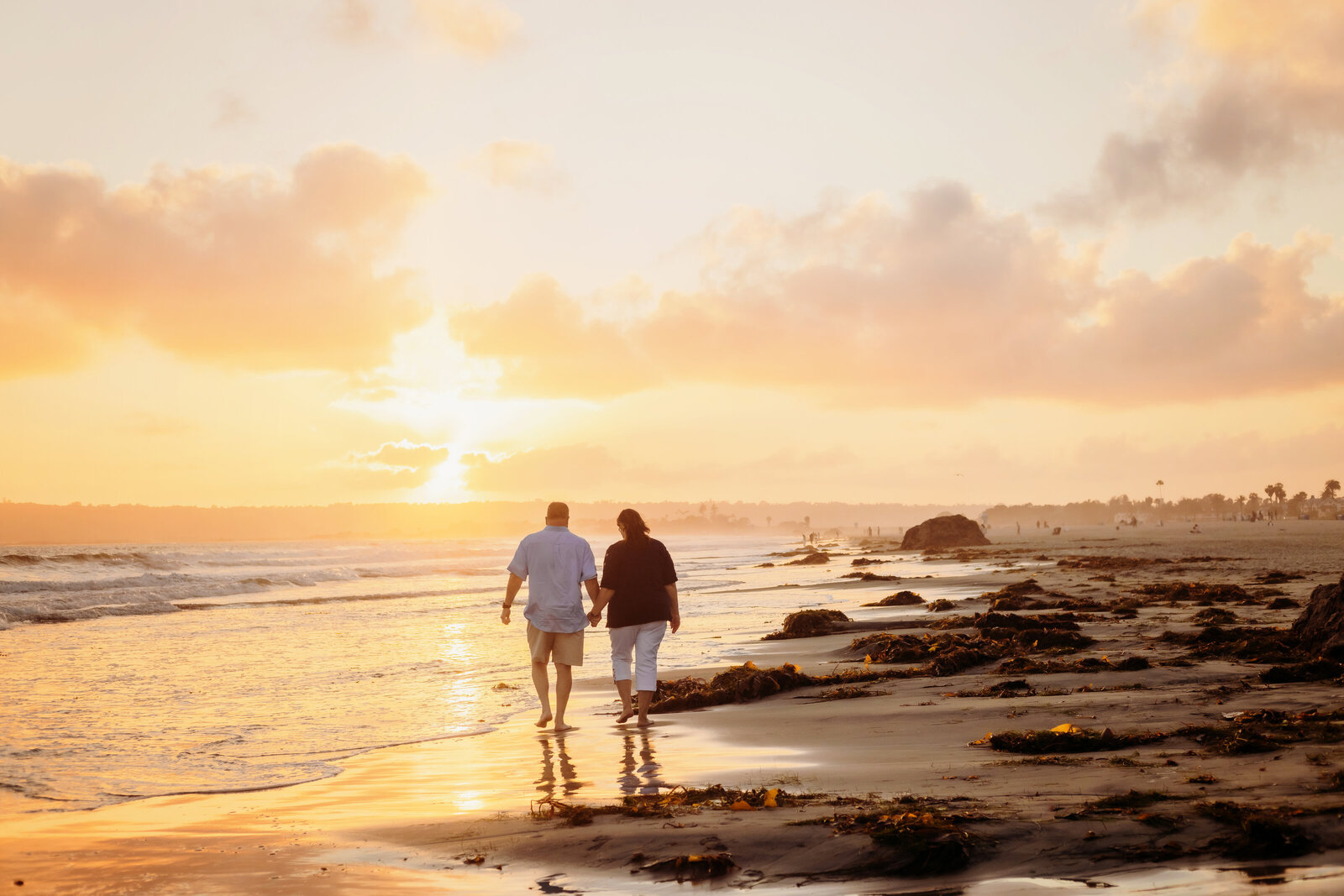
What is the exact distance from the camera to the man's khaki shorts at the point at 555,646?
388 inches

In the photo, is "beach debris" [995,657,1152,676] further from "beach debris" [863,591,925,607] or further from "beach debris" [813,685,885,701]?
"beach debris" [863,591,925,607]

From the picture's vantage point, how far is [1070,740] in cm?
671

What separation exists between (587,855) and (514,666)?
1032cm

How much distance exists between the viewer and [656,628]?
33.3 feet

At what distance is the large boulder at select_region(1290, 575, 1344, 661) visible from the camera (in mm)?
9273

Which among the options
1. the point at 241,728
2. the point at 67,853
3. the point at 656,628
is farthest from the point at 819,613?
the point at 67,853

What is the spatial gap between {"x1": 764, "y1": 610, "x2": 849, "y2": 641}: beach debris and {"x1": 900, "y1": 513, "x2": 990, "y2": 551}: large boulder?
56.0 meters

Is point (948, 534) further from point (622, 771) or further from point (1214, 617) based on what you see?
point (622, 771)

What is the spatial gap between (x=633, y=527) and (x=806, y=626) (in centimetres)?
841

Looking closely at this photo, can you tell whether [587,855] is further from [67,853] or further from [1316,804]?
[1316,804]

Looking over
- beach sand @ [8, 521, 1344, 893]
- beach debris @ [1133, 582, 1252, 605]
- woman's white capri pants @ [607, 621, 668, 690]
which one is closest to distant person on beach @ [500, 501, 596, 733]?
woman's white capri pants @ [607, 621, 668, 690]

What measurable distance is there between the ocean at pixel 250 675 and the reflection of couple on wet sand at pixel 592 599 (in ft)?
3.59

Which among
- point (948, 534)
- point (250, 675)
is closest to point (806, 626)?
point (250, 675)

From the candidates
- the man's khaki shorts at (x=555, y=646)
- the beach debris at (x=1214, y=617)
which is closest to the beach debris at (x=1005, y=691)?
the man's khaki shorts at (x=555, y=646)
